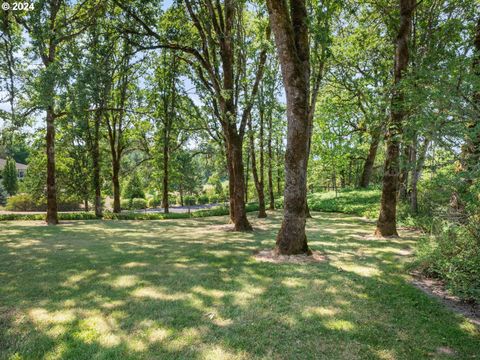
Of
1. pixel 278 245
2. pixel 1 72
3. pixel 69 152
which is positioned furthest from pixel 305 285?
pixel 69 152

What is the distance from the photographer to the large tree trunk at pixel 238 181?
11297mm

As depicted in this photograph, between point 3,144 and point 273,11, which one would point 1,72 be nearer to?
point 3,144

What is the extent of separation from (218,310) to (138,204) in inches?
1528

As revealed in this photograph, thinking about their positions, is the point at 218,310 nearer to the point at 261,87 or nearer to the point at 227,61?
the point at 227,61

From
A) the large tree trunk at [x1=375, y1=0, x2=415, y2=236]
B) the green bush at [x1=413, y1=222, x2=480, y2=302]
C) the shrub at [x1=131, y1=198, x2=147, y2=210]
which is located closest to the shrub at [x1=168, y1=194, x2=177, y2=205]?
the shrub at [x1=131, y1=198, x2=147, y2=210]

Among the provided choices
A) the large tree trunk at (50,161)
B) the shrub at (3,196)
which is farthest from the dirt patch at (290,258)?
the shrub at (3,196)

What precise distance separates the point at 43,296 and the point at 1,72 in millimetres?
11715

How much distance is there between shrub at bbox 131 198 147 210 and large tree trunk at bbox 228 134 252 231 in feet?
104

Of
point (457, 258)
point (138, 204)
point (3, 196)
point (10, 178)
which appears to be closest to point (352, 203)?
point (457, 258)

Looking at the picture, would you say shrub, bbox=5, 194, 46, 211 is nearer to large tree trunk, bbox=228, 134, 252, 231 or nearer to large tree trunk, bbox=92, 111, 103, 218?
large tree trunk, bbox=92, 111, 103, 218

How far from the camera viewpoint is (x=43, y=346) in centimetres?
317

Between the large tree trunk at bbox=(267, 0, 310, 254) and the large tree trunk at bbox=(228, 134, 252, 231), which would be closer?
the large tree trunk at bbox=(267, 0, 310, 254)

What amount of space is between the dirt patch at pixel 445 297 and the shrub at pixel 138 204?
38.6 m

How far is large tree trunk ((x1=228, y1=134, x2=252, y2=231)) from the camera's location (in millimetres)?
11297
